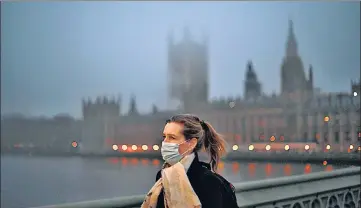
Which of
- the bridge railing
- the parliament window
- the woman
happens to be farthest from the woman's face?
the parliament window

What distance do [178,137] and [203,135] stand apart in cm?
12

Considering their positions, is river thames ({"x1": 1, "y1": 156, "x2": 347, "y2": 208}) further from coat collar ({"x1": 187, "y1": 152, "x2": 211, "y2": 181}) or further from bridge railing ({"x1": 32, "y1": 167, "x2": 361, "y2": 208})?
coat collar ({"x1": 187, "y1": 152, "x2": 211, "y2": 181})

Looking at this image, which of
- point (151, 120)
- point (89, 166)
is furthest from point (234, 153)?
point (89, 166)

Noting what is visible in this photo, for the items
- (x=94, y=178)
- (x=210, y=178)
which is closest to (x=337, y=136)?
(x=210, y=178)

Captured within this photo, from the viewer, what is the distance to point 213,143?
191cm

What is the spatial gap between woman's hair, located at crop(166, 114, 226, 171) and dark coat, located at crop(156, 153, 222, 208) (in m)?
0.08

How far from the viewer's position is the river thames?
125 ft

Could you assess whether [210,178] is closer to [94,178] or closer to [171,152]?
[171,152]

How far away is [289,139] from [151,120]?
16085 mm

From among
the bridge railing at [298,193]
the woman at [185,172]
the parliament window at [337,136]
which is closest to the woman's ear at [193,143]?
the woman at [185,172]

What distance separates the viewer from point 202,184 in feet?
5.86

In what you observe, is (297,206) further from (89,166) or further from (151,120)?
(89,166)

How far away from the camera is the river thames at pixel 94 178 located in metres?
38.0

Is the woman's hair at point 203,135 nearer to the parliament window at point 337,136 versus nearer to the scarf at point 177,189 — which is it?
the scarf at point 177,189
